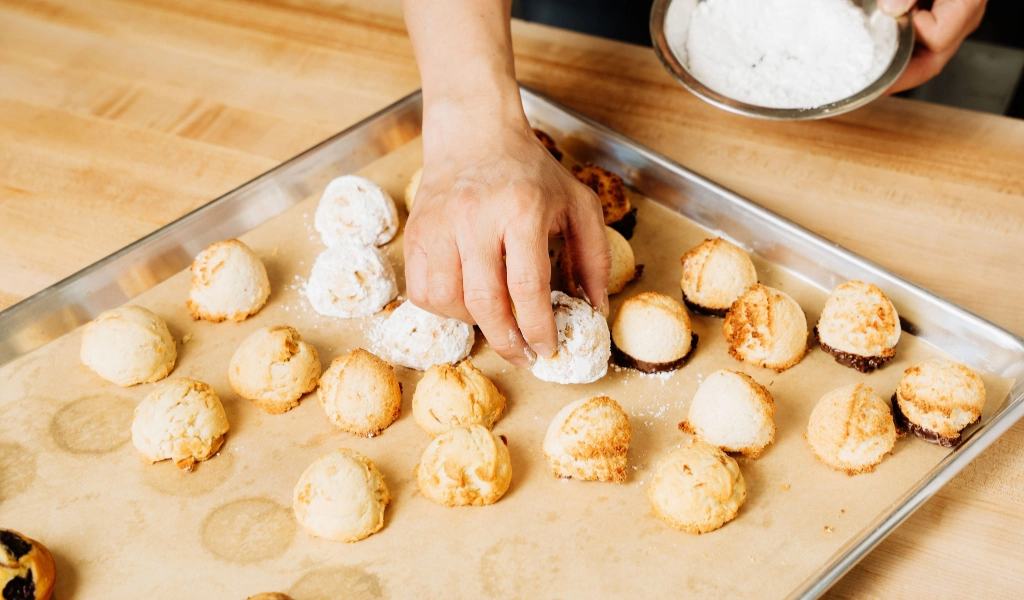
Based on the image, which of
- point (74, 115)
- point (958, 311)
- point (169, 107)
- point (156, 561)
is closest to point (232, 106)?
point (169, 107)

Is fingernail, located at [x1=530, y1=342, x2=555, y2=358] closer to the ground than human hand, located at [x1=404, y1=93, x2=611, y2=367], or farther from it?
closer to the ground

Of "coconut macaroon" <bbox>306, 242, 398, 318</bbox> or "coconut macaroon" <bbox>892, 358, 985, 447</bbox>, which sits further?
"coconut macaroon" <bbox>306, 242, 398, 318</bbox>

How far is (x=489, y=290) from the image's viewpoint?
1478 mm

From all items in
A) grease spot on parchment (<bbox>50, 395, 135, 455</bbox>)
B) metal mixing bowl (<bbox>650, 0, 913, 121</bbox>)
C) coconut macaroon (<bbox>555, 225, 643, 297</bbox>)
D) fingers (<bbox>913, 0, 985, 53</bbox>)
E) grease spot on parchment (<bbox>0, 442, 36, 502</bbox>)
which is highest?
fingers (<bbox>913, 0, 985, 53</bbox>)

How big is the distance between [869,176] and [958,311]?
0.54 metres

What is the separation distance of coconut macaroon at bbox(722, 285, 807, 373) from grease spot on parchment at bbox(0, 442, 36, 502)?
4.79 feet

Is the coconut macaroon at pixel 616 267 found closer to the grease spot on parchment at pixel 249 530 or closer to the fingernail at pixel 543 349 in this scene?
the fingernail at pixel 543 349

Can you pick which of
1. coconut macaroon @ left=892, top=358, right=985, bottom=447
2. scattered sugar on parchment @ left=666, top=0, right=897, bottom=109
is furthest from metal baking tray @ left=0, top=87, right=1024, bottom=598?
scattered sugar on parchment @ left=666, top=0, right=897, bottom=109

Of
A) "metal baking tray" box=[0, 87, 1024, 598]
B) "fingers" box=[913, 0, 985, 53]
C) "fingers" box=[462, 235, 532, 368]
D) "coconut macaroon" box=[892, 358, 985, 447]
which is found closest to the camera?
"fingers" box=[462, 235, 532, 368]

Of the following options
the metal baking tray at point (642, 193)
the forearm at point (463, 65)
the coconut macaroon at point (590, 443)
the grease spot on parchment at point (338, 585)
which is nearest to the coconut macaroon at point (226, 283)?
the metal baking tray at point (642, 193)

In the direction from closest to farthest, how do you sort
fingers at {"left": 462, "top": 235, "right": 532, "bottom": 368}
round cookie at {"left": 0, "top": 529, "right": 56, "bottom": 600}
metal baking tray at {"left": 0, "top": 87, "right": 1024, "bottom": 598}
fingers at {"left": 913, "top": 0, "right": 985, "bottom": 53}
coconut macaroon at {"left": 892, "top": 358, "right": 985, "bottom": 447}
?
round cookie at {"left": 0, "top": 529, "right": 56, "bottom": 600} → fingers at {"left": 462, "top": 235, "right": 532, "bottom": 368} → coconut macaroon at {"left": 892, "top": 358, "right": 985, "bottom": 447} → metal baking tray at {"left": 0, "top": 87, "right": 1024, "bottom": 598} → fingers at {"left": 913, "top": 0, "right": 985, "bottom": 53}

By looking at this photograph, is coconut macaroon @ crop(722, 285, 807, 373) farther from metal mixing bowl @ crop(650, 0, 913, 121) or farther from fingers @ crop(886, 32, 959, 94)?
fingers @ crop(886, 32, 959, 94)

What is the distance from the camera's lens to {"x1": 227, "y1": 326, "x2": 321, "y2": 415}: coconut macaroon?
170 centimetres

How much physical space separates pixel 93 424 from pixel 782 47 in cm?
177
